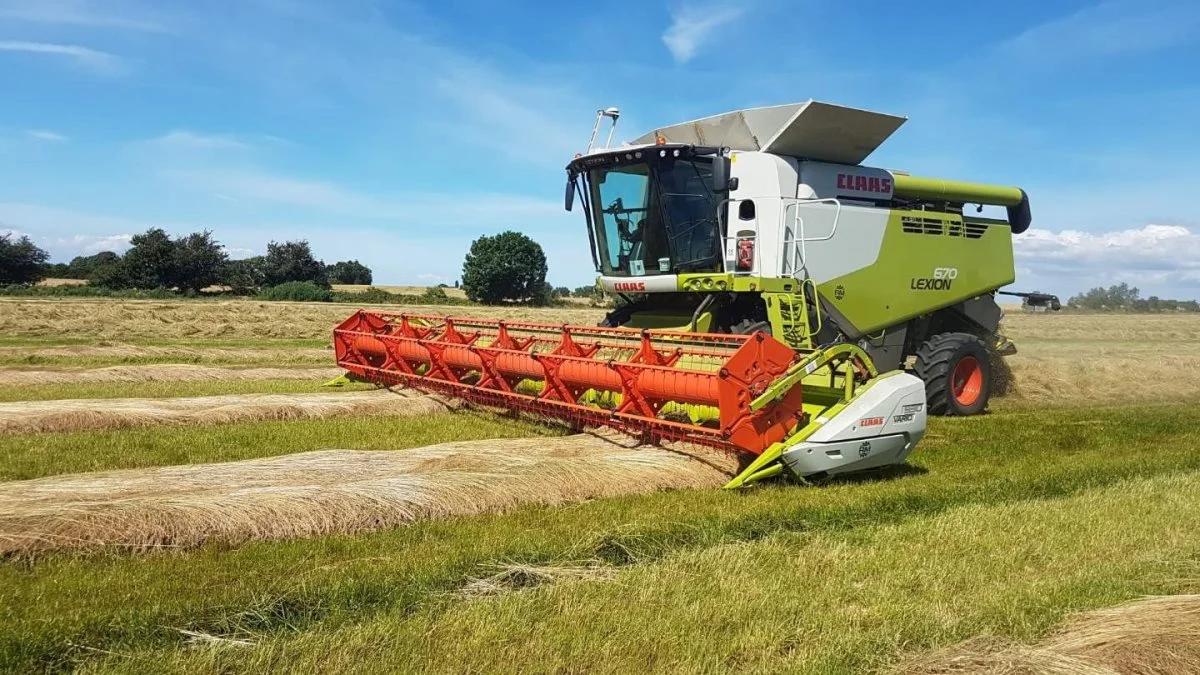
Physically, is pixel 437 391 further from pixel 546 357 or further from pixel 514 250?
pixel 514 250

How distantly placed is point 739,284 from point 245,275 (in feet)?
149

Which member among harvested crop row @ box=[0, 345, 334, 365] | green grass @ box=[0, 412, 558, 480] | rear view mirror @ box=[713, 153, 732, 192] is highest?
rear view mirror @ box=[713, 153, 732, 192]

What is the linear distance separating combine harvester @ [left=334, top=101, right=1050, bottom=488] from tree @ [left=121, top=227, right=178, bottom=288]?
38.5m

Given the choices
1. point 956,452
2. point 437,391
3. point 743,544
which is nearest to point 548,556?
point 743,544

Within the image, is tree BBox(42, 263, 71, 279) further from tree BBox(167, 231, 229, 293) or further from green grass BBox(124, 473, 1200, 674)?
green grass BBox(124, 473, 1200, 674)

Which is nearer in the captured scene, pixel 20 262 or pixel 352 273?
pixel 20 262

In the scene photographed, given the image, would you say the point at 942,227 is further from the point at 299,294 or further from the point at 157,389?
the point at 299,294

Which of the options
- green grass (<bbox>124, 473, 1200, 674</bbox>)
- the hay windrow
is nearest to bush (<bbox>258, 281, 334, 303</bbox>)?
green grass (<bbox>124, 473, 1200, 674</bbox>)

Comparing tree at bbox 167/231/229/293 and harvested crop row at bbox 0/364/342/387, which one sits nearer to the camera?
harvested crop row at bbox 0/364/342/387

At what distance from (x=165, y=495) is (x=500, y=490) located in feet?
5.92

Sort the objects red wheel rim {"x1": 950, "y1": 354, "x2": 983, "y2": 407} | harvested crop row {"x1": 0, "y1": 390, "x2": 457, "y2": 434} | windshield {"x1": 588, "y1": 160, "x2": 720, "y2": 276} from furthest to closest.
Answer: red wheel rim {"x1": 950, "y1": 354, "x2": 983, "y2": 407} < windshield {"x1": 588, "y1": 160, "x2": 720, "y2": 276} < harvested crop row {"x1": 0, "y1": 390, "x2": 457, "y2": 434}

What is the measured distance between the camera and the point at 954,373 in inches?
372

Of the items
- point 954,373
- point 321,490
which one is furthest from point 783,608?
point 954,373

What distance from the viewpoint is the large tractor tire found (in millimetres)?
9266
